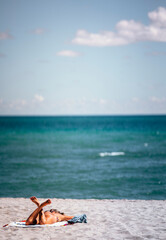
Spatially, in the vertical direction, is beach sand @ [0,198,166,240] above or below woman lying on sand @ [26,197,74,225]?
below

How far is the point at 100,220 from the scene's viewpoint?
10.1 metres

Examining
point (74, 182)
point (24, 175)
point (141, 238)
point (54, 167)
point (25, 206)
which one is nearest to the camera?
point (141, 238)

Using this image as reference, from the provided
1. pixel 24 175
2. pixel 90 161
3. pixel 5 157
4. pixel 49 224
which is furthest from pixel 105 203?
pixel 5 157

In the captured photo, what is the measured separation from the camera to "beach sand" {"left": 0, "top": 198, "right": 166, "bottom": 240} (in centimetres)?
855

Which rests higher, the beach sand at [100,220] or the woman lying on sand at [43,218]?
the woman lying on sand at [43,218]

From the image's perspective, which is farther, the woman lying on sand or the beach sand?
the woman lying on sand

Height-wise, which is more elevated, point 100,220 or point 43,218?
point 43,218

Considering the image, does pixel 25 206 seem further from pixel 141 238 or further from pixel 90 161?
pixel 90 161

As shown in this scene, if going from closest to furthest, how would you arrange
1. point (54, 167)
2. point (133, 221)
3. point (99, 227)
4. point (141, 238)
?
point (141, 238), point (99, 227), point (133, 221), point (54, 167)

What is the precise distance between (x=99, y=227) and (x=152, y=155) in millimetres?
25481

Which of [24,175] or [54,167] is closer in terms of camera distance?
[24,175]

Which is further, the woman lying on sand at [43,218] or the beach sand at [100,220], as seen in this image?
the woman lying on sand at [43,218]

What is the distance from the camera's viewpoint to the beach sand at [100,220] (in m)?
8.55

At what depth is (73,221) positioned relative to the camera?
376 inches
